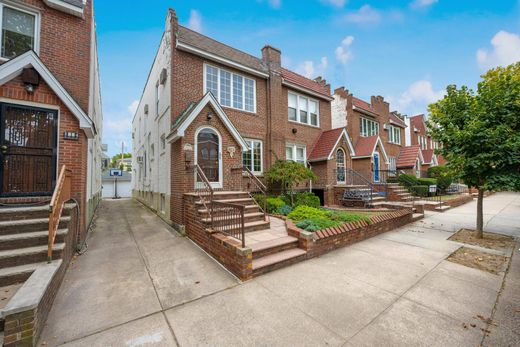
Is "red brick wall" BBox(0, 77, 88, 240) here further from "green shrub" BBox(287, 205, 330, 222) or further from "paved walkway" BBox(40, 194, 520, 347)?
"green shrub" BBox(287, 205, 330, 222)

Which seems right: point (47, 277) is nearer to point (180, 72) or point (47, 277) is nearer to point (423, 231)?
point (180, 72)

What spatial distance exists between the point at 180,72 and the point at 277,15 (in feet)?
30.8

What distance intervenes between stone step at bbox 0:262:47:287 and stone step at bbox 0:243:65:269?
0.09 meters

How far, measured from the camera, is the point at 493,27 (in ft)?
37.1

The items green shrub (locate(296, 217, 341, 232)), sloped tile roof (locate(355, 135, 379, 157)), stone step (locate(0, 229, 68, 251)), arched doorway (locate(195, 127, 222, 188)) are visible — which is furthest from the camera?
sloped tile roof (locate(355, 135, 379, 157))

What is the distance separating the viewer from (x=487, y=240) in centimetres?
662

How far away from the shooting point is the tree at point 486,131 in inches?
242

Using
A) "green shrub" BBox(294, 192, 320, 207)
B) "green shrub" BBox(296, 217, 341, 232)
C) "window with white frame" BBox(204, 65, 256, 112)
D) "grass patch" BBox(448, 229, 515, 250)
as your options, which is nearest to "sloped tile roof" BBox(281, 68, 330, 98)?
"window with white frame" BBox(204, 65, 256, 112)

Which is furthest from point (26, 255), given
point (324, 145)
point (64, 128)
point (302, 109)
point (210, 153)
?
point (302, 109)

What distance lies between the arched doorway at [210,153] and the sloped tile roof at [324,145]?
23.4 ft

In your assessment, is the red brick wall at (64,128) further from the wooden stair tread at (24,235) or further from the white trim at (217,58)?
the white trim at (217,58)

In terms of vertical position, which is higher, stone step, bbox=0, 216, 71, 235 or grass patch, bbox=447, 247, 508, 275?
stone step, bbox=0, 216, 71, 235

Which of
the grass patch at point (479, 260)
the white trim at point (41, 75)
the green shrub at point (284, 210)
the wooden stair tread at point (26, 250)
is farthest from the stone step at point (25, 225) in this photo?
the grass patch at point (479, 260)

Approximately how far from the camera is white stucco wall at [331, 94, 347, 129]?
17.7m
